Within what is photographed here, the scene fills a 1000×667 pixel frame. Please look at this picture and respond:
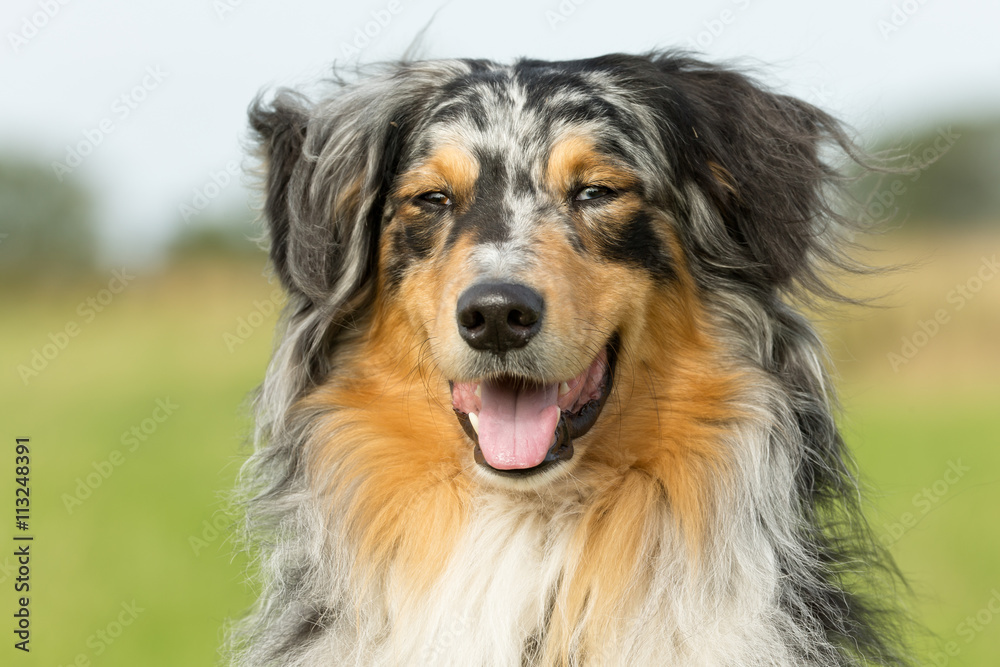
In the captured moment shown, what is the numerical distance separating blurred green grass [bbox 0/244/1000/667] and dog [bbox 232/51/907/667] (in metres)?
0.67

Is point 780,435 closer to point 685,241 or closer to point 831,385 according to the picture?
point 831,385

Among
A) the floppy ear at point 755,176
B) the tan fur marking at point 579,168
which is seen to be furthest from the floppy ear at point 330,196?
the floppy ear at point 755,176

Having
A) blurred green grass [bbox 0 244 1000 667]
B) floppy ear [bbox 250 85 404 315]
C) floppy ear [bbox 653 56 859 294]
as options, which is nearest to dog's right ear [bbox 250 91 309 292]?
floppy ear [bbox 250 85 404 315]

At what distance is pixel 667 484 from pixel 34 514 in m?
8.87

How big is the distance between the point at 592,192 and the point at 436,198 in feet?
Result: 2.31

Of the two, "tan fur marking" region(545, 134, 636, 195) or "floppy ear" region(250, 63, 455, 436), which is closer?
"tan fur marking" region(545, 134, 636, 195)

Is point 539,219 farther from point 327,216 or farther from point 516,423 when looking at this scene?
point 327,216

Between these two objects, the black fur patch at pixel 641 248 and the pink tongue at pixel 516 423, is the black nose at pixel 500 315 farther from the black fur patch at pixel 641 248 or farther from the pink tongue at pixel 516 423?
the black fur patch at pixel 641 248

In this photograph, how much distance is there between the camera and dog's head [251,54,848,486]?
3781 millimetres

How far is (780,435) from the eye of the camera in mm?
3980

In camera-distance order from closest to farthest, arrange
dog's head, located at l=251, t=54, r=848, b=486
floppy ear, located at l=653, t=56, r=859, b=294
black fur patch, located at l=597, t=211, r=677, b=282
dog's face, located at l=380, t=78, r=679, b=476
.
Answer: dog's face, located at l=380, t=78, r=679, b=476 → dog's head, located at l=251, t=54, r=848, b=486 → black fur patch, located at l=597, t=211, r=677, b=282 → floppy ear, located at l=653, t=56, r=859, b=294

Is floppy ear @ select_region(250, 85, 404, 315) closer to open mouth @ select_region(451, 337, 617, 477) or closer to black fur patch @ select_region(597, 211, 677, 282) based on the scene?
open mouth @ select_region(451, 337, 617, 477)

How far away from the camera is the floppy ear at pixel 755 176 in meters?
4.18

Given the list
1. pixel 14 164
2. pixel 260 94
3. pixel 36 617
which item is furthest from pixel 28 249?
pixel 260 94
